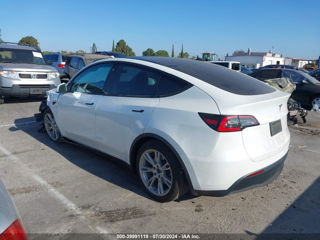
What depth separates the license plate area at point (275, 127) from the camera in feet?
9.23

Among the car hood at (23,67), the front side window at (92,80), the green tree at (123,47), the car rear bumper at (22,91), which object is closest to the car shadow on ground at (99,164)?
the front side window at (92,80)

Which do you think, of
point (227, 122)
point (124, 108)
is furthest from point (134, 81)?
point (227, 122)

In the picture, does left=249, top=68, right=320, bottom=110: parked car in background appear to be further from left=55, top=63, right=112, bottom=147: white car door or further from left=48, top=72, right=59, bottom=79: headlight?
left=48, top=72, right=59, bottom=79: headlight

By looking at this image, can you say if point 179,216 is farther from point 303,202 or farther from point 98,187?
point 303,202

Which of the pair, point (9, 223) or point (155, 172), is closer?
point (9, 223)

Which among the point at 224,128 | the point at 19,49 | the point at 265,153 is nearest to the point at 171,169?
the point at 224,128

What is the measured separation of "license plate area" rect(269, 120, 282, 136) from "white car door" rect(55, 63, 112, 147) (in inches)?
88.8

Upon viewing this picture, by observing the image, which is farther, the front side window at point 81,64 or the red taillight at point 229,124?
the front side window at point 81,64

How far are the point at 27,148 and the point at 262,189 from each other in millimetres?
4042

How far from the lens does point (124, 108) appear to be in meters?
3.33

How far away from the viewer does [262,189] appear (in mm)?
3529

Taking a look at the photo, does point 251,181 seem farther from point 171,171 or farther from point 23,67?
point 23,67

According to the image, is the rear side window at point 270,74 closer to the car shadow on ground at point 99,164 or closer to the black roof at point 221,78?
the black roof at point 221,78

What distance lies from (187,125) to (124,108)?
0.99 m
